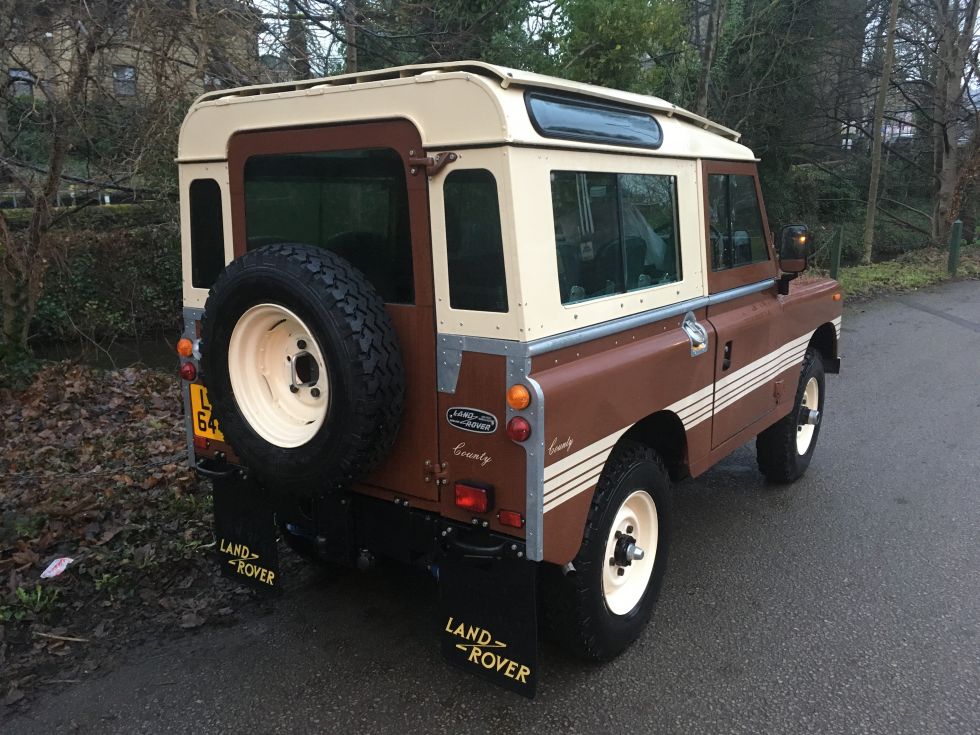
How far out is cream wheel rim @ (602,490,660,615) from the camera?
3.15m

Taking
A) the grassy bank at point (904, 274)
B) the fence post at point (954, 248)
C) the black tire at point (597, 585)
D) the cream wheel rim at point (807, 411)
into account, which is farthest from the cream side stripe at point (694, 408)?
A: the fence post at point (954, 248)

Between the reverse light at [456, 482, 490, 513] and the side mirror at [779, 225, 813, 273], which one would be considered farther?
the side mirror at [779, 225, 813, 273]

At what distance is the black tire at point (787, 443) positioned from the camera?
494cm

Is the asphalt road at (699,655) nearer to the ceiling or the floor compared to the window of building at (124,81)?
nearer to the floor

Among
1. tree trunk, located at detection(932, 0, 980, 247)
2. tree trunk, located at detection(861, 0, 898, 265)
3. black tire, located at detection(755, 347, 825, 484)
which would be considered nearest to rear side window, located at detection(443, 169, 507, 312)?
black tire, located at detection(755, 347, 825, 484)

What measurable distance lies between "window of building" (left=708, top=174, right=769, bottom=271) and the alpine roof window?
0.66 metres

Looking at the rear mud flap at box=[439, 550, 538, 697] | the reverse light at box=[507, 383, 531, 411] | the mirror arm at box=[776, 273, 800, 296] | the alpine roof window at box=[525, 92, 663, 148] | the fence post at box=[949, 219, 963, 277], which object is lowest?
the rear mud flap at box=[439, 550, 538, 697]

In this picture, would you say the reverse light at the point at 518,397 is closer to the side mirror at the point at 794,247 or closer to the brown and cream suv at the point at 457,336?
the brown and cream suv at the point at 457,336

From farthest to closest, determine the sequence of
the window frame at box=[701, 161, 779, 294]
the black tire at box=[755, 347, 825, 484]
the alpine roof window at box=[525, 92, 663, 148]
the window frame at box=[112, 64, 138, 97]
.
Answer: the window frame at box=[112, 64, 138, 97]
the black tire at box=[755, 347, 825, 484]
the window frame at box=[701, 161, 779, 294]
the alpine roof window at box=[525, 92, 663, 148]

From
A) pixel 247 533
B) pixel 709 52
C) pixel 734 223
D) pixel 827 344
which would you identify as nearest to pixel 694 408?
pixel 734 223

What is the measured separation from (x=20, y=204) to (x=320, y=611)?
6.15 metres

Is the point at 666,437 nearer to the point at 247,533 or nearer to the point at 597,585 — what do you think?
the point at 597,585

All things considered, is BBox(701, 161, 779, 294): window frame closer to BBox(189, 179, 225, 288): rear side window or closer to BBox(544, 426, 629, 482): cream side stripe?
BBox(544, 426, 629, 482): cream side stripe

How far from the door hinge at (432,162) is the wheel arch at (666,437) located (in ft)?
4.50
